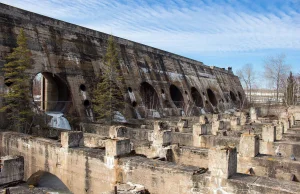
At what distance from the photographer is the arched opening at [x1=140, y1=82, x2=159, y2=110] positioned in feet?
82.2

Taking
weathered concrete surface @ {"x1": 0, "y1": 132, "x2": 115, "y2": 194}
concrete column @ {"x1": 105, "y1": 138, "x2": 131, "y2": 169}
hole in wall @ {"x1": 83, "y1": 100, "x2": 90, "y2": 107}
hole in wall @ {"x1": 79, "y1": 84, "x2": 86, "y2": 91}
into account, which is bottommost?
weathered concrete surface @ {"x1": 0, "y1": 132, "x2": 115, "y2": 194}

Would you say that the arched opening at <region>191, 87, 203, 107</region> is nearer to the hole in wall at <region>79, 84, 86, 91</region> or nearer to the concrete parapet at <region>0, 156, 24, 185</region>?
the hole in wall at <region>79, 84, 86, 91</region>

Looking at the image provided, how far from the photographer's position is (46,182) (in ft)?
41.4

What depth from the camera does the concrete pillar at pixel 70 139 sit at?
9.88 m

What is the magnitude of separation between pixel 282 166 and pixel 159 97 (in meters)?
17.1

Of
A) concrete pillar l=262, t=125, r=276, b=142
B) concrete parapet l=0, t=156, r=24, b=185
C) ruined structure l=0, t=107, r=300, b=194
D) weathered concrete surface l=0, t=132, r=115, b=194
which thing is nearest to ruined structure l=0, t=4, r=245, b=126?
weathered concrete surface l=0, t=132, r=115, b=194

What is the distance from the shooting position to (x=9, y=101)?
545 inches

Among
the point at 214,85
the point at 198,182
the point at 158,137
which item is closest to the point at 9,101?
the point at 158,137

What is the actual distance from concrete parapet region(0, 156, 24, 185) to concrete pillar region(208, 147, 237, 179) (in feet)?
19.7

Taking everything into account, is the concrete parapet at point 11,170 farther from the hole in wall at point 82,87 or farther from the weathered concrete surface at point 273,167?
the hole in wall at point 82,87

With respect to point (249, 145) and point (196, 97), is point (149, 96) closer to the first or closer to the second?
point (196, 97)

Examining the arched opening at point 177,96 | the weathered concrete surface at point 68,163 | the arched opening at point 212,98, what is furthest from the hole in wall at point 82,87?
the arched opening at point 212,98

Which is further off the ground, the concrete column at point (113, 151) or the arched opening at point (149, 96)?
the arched opening at point (149, 96)

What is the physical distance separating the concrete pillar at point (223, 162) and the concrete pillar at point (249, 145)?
278 centimetres
